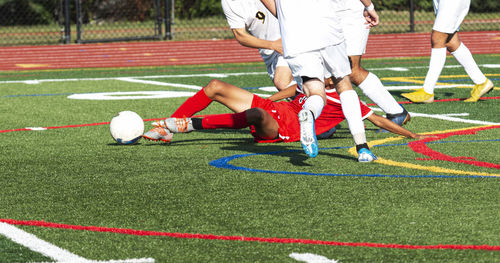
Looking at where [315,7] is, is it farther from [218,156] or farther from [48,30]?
[48,30]

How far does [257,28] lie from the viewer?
921 cm

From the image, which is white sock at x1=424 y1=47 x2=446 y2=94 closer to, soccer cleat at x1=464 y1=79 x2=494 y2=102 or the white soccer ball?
soccer cleat at x1=464 y1=79 x2=494 y2=102

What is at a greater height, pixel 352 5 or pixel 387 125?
pixel 352 5

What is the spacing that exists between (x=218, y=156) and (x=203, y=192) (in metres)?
1.46

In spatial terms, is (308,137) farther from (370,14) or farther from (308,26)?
(370,14)

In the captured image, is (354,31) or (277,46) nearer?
(277,46)

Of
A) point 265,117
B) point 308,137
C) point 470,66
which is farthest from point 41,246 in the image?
point 470,66

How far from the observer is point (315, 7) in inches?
251

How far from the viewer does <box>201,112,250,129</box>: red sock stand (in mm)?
6961

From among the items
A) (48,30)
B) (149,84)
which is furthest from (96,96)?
(48,30)

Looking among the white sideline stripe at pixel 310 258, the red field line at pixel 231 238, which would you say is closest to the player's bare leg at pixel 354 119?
the red field line at pixel 231 238

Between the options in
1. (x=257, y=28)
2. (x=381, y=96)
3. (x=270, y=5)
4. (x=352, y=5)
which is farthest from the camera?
(x=257, y=28)

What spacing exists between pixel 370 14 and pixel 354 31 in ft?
2.04

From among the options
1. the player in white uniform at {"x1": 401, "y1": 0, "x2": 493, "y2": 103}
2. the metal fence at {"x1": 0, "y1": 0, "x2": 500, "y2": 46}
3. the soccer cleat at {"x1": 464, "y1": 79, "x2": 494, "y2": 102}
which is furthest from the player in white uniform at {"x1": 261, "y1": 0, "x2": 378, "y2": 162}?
the metal fence at {"x1": 0, "y1": 0, "x2": 500, "y2": 46}
